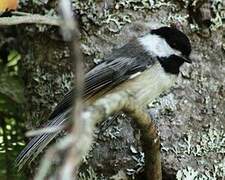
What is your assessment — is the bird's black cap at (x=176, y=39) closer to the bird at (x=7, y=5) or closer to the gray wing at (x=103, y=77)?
the gray wing at (x=103, y=77)

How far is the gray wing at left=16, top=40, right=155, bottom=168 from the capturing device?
1480mm

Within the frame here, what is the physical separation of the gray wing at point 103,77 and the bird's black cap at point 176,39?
73mm

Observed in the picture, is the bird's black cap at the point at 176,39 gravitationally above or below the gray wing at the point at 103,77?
above

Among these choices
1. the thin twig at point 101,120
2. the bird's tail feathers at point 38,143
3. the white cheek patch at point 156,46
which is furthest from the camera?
the white cheek patch at point 156,46

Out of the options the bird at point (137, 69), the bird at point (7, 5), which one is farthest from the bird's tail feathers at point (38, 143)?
the bird at point (7, 5)

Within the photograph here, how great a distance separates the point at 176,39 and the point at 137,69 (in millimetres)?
137

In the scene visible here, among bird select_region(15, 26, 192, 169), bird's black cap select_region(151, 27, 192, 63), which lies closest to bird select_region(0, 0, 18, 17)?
bird select_region(15, 26, 192, 169)

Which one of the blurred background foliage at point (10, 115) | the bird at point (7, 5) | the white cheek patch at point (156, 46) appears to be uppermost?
the bird at point (7, 5)

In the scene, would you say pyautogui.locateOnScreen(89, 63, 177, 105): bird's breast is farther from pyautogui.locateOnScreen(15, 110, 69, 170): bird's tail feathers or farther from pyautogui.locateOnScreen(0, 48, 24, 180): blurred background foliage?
pyautogui.locateOnScreen(0, 48, 24, 180): blurred background foliage

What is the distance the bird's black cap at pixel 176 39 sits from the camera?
1.56m

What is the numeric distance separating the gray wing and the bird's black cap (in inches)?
2.9

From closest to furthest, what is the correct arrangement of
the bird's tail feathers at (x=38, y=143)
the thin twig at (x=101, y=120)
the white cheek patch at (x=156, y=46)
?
the thin twig at (x=101, y=120) < the bird's tail feathers at (x=38, y=143) < the white cheek patch at (x=156, y=46)

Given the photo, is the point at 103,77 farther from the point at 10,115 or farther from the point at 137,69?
the point at 10,115

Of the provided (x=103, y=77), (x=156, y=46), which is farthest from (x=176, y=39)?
(x=103, y=77)
